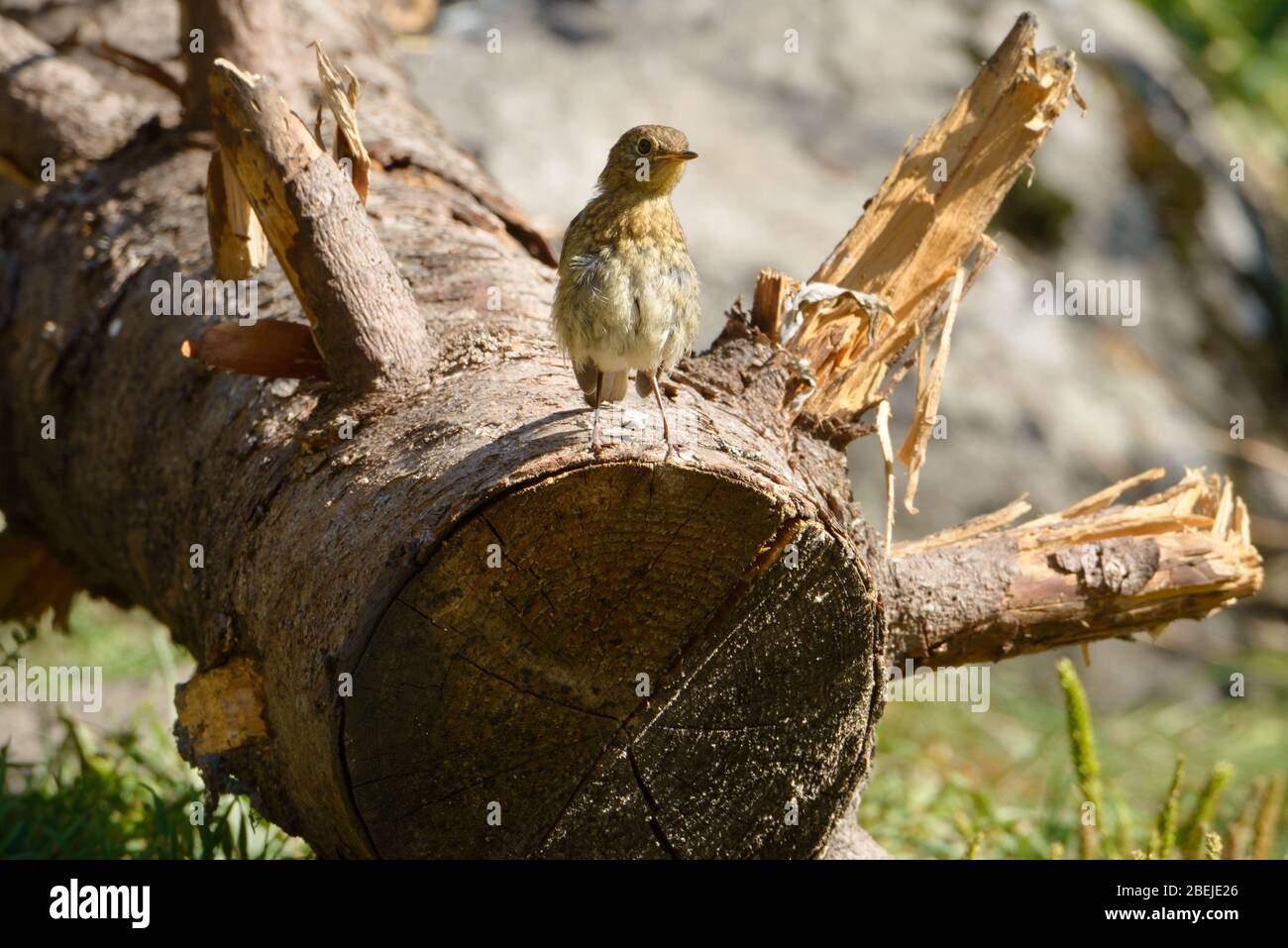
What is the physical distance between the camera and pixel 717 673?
244 centimetres

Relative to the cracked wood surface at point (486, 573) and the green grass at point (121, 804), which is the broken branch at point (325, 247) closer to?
the cracked wood surface at point (486, 573)

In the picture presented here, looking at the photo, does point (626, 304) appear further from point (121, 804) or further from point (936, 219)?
point (121, 804)

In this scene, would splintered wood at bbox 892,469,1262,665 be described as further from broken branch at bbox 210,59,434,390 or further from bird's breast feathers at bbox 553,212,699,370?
broken branch at bbox 210,59,434,390

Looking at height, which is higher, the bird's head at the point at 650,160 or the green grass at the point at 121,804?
the bird's head at the point at 650,160

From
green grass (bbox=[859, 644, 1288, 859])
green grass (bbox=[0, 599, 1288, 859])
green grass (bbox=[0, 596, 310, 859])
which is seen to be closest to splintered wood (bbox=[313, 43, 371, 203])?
green grass (bbox=[0, 596, 310, 859])

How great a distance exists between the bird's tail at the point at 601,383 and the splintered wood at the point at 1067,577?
80cm

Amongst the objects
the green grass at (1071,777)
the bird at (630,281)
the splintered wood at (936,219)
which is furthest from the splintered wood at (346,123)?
the green grass at (1071,777)

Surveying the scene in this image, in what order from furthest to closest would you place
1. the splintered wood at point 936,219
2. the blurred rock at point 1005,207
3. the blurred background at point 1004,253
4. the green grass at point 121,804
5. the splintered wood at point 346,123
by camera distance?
1. the blurred rock at point 1005,207
2. the blurred background at point 1004,253
3. the green grass at point 121,804
4. the splintered wood at point 936,219
5. the splintered wood at point 346,123

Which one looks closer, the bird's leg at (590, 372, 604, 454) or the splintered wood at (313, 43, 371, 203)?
the bird's leg at (590, 372, 604, 454)

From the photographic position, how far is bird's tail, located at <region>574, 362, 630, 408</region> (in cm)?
264

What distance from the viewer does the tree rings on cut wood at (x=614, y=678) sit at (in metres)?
2.28

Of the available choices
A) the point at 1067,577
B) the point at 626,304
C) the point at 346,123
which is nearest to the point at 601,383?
the point at 626,304
